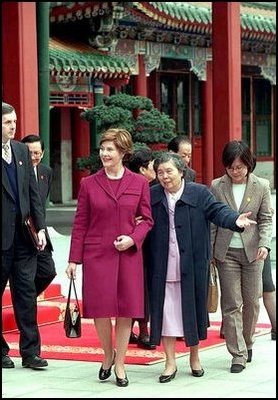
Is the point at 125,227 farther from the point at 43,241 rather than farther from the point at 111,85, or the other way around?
the point at 111,85

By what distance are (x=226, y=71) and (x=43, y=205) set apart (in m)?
8.73

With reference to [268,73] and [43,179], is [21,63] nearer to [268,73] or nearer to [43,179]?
[43,179]

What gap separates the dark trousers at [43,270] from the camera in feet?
25.9

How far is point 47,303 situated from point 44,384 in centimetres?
278

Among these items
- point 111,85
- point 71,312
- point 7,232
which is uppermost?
point 111,85

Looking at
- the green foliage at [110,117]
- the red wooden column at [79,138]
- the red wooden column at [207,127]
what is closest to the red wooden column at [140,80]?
the red wooden column at [79,138]

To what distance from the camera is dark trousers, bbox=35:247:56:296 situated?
7.89 meters

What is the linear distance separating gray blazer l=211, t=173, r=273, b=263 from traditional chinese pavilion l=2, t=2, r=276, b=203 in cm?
529

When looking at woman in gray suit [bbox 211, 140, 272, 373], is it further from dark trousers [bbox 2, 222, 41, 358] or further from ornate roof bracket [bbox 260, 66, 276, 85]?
ornate roof bracket [bbox 260, 66, 276, 85]

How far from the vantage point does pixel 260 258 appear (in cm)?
732

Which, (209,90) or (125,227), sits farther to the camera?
(209,90)

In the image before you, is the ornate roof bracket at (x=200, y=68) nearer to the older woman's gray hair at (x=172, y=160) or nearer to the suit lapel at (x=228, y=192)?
the suit lapel at (x=228, y=192)

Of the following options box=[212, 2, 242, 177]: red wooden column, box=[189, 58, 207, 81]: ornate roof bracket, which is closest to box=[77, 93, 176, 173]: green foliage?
box=[212, 2, 242, 177]: red wooden column

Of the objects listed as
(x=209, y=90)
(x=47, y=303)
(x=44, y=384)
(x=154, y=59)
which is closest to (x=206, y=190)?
(x=44, y=384)
